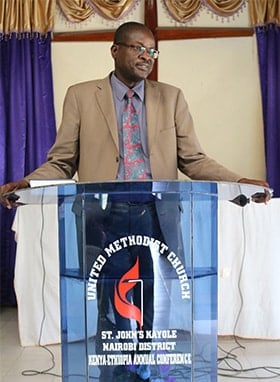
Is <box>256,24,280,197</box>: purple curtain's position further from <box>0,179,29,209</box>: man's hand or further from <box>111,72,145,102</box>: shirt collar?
<box>0,179,29,209</box>: man's hand

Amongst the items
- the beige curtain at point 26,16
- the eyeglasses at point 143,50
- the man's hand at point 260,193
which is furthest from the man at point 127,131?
the beige curtain at point 26,16

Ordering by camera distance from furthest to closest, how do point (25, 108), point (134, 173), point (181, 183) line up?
point (25, 108), point (134, 173), point (181, 183)

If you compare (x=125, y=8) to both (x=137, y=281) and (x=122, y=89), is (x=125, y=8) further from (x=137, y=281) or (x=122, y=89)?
(x=137, y=281)

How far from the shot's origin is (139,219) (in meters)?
1.24

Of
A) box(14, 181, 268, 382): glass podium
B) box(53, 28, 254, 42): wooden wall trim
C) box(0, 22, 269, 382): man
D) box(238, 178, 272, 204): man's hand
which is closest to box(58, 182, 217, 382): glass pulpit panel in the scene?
box(14, 181, 268, 382): glass podium

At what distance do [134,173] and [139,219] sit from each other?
0.39 metres

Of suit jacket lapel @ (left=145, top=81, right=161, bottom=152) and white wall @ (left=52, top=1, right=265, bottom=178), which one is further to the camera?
white wall @ (left=52, top=1, right=265, bottom=178)

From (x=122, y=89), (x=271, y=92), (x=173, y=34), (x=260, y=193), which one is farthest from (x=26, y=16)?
(x=260, y=193)

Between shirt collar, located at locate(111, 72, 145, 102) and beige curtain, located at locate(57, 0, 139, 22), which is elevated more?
beige curtain, located at locate(57, 0, 139, 22)

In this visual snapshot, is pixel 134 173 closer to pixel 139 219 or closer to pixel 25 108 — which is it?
pixel 139 219

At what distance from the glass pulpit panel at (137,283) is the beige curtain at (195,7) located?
9.96 feet

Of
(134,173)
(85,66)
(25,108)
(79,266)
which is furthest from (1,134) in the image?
(79,266)

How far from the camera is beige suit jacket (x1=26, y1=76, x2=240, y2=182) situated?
1.61m

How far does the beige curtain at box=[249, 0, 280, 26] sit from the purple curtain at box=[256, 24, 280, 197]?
0.04m
